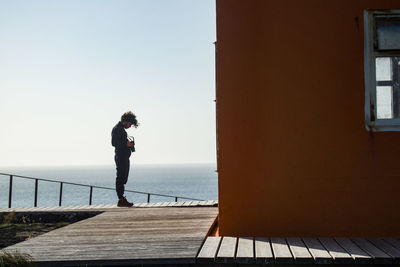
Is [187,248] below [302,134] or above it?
below

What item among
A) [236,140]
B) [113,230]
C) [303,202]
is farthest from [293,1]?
[113,230]

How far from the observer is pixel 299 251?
4.10 meters

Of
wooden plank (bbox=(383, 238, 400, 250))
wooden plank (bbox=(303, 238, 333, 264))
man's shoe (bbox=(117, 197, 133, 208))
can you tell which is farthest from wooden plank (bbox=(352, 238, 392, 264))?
man's shoe (bbox=(117, 197, 133, 208))

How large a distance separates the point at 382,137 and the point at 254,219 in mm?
1566

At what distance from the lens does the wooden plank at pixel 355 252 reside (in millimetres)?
3823

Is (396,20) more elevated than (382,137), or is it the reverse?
(396,20)

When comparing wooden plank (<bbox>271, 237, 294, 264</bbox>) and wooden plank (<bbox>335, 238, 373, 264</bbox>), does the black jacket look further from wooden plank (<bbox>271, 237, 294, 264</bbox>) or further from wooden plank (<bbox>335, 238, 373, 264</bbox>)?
wooden plank (<bbox>335, 238, 373, 264</bbox>)

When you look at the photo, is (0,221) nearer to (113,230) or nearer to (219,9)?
(113,230)

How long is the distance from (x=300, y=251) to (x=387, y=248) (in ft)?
2.69

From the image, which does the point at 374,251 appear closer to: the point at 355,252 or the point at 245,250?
the point at 355,252

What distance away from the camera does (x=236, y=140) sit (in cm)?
499

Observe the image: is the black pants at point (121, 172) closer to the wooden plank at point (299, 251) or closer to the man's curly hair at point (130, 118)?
the man's curly hair at point (130, 118)

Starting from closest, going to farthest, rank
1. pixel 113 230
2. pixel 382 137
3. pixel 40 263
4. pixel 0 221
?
pixel 40 263
pixel 382 137
pixel 113 230
pixel 0 221

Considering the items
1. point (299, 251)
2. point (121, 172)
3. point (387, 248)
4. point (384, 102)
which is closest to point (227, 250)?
point (299, 251)
